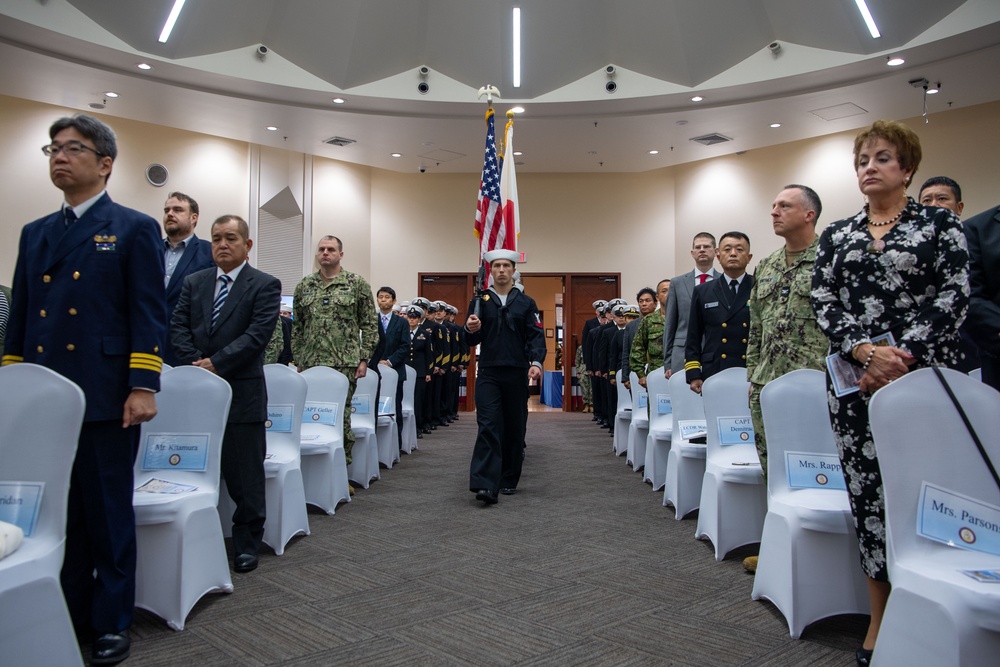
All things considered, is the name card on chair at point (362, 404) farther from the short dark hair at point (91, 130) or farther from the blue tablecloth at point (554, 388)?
the blue tablecloth at point (554, 388)

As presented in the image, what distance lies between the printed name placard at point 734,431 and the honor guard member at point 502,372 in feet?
4.39

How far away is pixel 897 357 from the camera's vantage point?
5.98 feet

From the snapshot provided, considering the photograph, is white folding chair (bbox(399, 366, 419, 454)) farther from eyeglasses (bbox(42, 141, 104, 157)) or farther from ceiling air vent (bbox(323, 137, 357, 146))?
ceiling air vent (bbox(323, 137, 357, 146))

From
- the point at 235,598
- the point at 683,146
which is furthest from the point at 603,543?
the point at 683,146

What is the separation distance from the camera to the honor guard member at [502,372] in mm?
4402

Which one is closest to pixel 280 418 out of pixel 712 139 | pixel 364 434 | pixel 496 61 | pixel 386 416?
pixel 364 434

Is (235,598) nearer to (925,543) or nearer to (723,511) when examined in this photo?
(723,511)

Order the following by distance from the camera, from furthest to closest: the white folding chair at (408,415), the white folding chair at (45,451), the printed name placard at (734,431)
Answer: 1. the white folding chair at (408,415)
2. the printed name placard at (734,431)
3. the white folding chair at (45,451)

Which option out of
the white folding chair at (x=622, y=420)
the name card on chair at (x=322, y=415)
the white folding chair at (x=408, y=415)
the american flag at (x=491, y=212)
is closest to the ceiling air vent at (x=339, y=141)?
the white folding chair at (x=408, y=415)

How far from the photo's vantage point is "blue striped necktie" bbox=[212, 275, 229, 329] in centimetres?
304

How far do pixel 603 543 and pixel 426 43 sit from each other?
7.36 m

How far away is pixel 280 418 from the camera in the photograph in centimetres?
357

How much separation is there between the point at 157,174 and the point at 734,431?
31.8 feet

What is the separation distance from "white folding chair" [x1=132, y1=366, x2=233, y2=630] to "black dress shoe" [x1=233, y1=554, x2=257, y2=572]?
0.94ft
